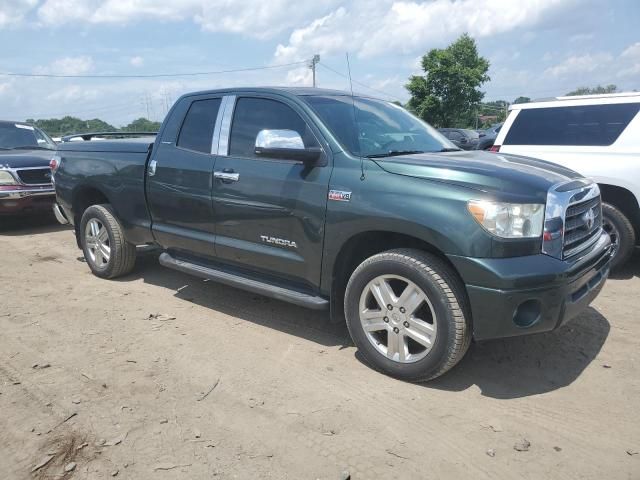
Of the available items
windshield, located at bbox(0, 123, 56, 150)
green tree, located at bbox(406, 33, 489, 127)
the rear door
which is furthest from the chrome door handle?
green tree, located at bbox(406, 33, 489, 127)

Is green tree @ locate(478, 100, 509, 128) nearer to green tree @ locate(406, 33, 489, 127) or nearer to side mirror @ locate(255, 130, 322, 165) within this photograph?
green tree @ locate(406, 33, 489, 127)

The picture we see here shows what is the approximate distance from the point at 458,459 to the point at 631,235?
13.1ft

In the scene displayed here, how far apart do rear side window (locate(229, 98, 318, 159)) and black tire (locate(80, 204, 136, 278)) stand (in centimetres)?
191

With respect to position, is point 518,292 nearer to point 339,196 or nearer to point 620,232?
point 339,196

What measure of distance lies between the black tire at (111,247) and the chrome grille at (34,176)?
3.43 m

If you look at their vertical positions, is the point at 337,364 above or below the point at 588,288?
below

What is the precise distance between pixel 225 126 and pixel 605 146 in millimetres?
4081

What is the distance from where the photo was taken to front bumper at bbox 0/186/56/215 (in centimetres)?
828

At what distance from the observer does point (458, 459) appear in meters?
2.68

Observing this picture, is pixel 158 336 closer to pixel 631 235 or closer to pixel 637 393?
pixel 637 393

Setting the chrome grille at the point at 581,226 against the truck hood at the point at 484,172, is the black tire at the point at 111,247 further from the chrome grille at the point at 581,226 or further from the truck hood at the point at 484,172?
the chrome grille at the point at 581,226

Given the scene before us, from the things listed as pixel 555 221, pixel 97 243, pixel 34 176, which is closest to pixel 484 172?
pixel 555 221

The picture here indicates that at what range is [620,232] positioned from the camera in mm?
5559

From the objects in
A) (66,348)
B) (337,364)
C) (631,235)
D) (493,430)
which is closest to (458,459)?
(493,430)
